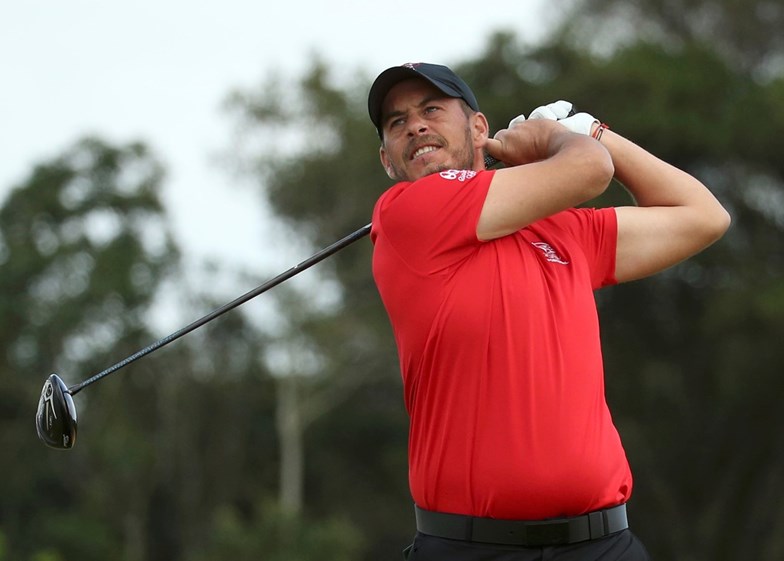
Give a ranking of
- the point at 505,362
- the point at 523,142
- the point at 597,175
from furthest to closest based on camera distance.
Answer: the point at 523,142, the point at 597,175, the point at 505,362

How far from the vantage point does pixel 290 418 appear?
32.6 meters

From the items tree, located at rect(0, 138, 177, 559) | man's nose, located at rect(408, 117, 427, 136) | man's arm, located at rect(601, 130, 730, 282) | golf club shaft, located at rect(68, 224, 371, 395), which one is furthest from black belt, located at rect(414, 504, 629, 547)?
tree, located at rect(0, 138, 177, 559)

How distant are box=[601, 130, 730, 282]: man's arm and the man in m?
0.26

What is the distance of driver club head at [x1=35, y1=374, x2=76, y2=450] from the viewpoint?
425 cm

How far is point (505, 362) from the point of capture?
335 centimetres

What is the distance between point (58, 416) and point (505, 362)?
1.59 m

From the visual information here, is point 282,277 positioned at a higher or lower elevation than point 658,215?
higher

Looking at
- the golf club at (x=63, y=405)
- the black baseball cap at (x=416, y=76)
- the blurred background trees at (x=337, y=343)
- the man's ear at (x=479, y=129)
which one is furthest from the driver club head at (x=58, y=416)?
the blurred background trees at (x=337, y=343)

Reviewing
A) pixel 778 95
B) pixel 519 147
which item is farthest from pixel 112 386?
pixel 519 147

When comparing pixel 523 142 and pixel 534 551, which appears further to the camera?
pixel 523 142

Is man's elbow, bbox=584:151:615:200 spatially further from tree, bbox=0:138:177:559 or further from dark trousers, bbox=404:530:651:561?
tree, bbox=0:138:177:559

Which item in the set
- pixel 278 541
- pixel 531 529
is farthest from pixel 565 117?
pixel 278 541

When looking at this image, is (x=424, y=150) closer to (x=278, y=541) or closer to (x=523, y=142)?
(x=523, y=142)

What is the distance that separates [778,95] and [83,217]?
14.8 metres
